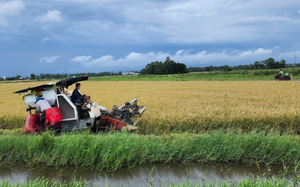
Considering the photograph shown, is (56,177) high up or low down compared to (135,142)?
down

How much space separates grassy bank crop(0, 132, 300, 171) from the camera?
17.4ft

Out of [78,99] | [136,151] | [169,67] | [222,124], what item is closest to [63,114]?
[78,99]

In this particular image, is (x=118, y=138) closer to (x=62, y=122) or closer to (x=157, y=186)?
(x=157, y=186)

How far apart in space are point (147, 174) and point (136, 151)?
802mm

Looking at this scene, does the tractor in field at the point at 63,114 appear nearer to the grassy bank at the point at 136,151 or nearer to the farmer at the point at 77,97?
the farmer at the point at 77,97

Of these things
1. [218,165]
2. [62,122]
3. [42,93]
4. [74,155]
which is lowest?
[218,165]

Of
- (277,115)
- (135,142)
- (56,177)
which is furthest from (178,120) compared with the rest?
(56,177)

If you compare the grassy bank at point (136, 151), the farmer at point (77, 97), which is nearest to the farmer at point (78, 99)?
the farmer at point (77, 97)

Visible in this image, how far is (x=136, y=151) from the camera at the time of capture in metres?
5.49

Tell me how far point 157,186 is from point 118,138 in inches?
75.1

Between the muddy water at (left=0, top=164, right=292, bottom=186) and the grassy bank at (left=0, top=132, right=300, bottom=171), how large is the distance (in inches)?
8.8

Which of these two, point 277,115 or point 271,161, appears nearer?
point 271,161

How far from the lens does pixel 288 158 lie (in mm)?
5402

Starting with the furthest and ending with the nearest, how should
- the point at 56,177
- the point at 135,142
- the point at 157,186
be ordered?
the point at 135,142, the point at 56,177, the point at 157,186
